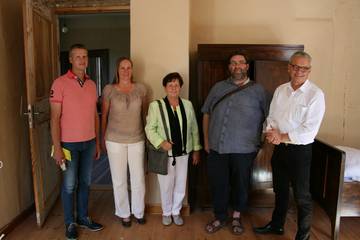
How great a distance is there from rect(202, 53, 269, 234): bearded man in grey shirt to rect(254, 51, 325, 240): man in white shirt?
0.52 ft

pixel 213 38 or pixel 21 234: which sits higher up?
pixel 213 38

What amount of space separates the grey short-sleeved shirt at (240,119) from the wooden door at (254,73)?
0.41 m

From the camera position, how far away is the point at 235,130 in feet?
8.32

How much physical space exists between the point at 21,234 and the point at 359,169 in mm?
2921

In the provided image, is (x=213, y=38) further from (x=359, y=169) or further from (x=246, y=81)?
(x=359, y=169)

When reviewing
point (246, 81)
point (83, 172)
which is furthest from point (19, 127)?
point (246, 81)

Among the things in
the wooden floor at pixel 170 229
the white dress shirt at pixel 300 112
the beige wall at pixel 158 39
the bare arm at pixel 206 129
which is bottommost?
the wooden floor at pixel 170 229

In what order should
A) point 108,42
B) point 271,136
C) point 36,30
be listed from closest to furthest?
point 271,136 < point 36,30 < point 108,42

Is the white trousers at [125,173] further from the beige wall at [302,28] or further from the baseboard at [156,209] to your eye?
the beige wall at [302,28]

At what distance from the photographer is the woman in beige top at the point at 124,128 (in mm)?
2600

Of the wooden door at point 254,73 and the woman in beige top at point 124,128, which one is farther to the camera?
the wooden door at point 254,73

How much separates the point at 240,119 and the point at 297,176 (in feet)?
2.01

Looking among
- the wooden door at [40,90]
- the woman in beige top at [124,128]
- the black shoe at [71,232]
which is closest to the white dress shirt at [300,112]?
A: the woman in beige top at [124,128]

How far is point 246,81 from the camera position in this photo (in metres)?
2.59
